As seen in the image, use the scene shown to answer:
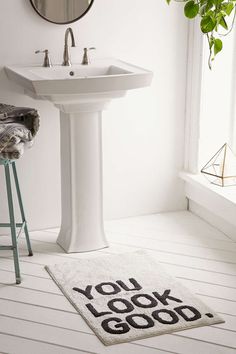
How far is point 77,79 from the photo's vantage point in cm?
305

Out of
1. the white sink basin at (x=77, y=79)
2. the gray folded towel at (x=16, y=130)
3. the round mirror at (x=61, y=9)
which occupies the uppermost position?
the round mirror at (x=61, y=9)

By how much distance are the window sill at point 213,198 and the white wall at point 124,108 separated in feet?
0.41

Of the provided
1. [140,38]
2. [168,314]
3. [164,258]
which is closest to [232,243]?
[164,258]

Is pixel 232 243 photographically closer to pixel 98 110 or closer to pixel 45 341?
pixel 98 110

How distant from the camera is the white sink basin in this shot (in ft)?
10.0

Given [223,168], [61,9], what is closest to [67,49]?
[61,9]

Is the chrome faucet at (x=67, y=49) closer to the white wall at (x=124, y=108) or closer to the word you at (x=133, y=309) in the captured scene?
the white wall at (x=124, y=108)

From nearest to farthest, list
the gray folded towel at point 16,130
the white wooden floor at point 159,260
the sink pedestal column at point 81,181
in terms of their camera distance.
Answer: the white wooden floor at point 159,260
the gray folded towel at point 16,130
the sink pedestal column at point 81,181

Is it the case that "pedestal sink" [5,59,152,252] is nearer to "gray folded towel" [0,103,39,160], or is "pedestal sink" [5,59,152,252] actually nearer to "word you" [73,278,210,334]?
"gray folded towel" [0,103,39,160]

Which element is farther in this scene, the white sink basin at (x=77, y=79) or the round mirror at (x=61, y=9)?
the round mirror at (x=61, y=9)

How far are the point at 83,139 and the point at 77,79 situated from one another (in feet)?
1.43

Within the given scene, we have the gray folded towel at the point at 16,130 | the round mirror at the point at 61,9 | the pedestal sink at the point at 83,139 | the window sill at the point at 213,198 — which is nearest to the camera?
the gray folded towel at the point at 16,130

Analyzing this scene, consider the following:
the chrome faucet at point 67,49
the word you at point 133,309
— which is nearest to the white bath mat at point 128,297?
the word you at point 133,309

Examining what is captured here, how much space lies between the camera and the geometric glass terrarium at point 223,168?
3.76 meters
